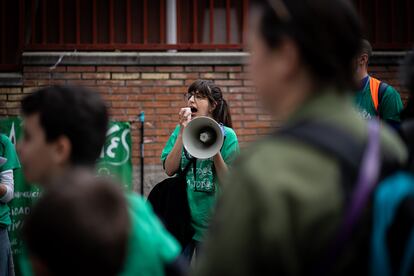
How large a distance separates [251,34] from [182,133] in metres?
3.32

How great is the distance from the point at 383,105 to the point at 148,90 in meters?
4.08

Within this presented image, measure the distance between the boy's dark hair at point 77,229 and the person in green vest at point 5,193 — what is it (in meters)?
3.77

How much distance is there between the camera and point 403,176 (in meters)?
1.77

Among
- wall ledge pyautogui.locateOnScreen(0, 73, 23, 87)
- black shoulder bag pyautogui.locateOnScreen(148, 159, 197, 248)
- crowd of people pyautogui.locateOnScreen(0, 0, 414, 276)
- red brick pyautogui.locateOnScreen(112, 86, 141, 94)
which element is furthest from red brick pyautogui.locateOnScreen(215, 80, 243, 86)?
crowd of people pyautogui.locateOnScreen(0, 0, 414, 276)

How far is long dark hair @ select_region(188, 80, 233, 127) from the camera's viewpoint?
5.35m

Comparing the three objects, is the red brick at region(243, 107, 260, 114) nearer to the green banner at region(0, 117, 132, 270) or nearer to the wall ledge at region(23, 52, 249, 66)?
the wall ledge at region(23, 52, 249, 66)

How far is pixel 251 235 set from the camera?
158cm

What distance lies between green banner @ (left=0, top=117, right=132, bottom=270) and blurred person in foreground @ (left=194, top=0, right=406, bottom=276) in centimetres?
639

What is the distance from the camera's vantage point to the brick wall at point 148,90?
840 centimetres

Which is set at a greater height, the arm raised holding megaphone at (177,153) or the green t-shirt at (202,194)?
the arm raised holding megaphone at (177,153)

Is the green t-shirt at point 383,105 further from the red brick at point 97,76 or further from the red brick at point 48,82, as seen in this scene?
the red brick at point 48,82

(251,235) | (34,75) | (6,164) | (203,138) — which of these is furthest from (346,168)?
(34,75)

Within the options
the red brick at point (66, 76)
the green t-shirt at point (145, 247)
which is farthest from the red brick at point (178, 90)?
the green t-shirt at point (145, 247)

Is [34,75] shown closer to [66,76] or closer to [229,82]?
[66,76]
